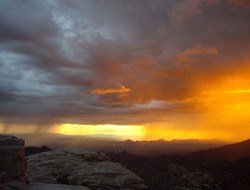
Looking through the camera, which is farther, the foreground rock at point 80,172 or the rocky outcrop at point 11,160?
the foreground rock at point 80,172

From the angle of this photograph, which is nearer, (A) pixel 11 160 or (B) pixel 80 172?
(A) pixel 11 160

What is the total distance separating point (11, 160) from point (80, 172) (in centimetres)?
1032

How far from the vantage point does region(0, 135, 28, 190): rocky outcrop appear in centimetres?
2160

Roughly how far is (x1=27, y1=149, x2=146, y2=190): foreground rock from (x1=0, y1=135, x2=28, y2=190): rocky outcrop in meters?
7.05

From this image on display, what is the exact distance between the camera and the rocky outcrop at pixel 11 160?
70.9 ft

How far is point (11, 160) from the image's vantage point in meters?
22.2

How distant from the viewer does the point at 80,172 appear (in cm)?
3147

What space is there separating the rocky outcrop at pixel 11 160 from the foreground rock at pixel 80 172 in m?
7.05

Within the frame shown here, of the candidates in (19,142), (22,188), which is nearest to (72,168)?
(19,142)

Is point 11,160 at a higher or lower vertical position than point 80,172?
higher

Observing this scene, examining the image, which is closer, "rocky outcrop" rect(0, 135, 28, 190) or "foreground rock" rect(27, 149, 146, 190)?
"rocky outcrop" rect(0, 135, 28, 190)

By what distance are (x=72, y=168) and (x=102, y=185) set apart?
14.8ft

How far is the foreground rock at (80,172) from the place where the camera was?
29683 mm

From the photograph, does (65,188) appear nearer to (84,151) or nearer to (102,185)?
(102,185)
